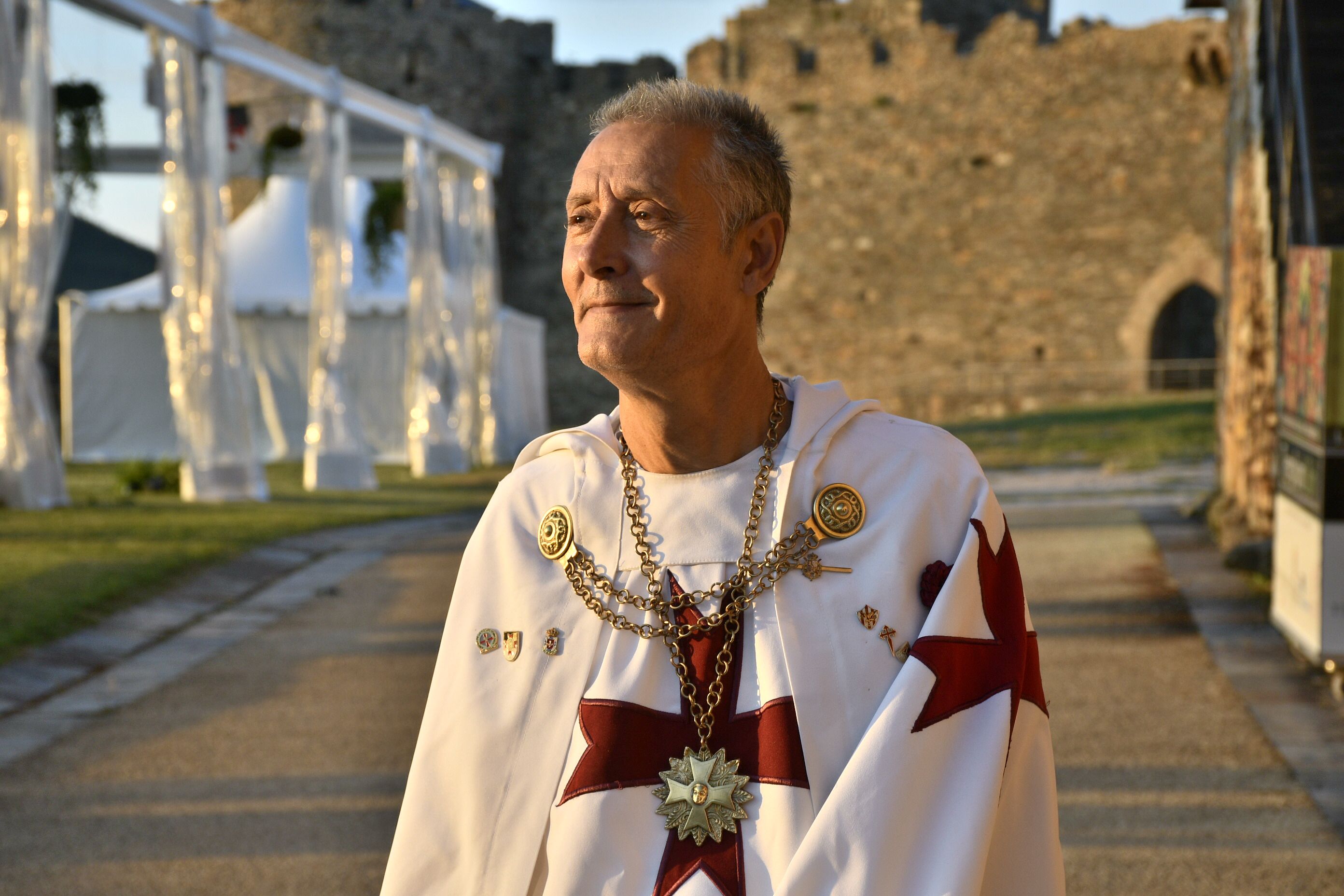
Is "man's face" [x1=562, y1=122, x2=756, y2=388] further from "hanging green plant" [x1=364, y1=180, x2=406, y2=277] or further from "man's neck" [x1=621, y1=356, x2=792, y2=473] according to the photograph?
"hanging green plant" [x1=364, y1=180, x2=406, y2=277]

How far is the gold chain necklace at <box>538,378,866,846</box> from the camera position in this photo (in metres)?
1.54

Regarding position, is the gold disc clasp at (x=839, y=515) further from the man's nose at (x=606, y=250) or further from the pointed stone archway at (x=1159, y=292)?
the pointed stone archway at (x=1159, y=292)

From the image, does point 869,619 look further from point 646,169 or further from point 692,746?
point 646,169

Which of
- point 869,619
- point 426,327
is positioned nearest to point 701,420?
point 869,619

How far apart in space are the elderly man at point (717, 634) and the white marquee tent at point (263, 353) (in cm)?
1503

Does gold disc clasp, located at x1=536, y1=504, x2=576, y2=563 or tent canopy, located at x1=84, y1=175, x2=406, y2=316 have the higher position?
tent canopy, located at x1=84, y1=175, x2=406, y2=316

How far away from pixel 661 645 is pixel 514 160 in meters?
25.6

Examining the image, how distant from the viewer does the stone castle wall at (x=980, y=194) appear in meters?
20.3

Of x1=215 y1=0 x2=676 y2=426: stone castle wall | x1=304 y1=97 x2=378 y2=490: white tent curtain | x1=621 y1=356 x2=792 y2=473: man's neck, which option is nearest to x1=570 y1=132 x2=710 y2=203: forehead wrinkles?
x1=621 y1=356 x2=792 y2=473: man's neck

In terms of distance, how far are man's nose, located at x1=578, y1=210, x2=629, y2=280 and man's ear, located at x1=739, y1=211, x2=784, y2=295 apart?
0.16 m

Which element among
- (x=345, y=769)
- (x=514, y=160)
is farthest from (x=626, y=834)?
(x=514, y=160)

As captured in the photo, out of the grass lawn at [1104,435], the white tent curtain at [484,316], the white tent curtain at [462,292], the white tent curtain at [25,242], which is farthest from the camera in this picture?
the white tent curtain at [484,316]

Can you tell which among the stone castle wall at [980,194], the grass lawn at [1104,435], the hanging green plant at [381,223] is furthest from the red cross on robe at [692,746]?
the stone castle wall at [980,194]

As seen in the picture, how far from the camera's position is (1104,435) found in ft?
50.6
